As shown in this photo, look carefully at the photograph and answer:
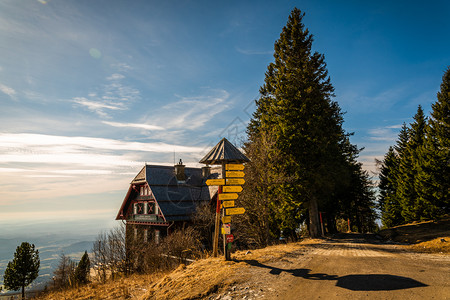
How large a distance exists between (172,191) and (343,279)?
24.2 m

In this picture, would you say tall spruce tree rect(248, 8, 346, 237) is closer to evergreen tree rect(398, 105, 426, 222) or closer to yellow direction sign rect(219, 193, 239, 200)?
yellow direction sign rect(219, 193, 239, 200)

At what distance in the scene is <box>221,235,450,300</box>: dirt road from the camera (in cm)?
594

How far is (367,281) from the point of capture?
6.74 m

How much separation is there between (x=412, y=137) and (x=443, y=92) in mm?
6266

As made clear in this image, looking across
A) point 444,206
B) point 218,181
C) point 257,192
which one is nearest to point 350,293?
point 218,181

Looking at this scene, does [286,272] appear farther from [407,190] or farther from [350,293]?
[407,190]

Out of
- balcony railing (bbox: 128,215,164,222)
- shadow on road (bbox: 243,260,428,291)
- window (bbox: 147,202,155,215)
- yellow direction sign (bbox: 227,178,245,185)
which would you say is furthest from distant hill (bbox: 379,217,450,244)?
window (bbox: 147,202,155,215)

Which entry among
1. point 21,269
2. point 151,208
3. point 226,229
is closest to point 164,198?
point 151,208

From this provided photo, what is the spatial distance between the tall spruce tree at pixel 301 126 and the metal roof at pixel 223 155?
743 centimetres

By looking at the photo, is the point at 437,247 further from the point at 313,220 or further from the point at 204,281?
the point at 204,281

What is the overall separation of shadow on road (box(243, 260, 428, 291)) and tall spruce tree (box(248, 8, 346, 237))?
29.6ft

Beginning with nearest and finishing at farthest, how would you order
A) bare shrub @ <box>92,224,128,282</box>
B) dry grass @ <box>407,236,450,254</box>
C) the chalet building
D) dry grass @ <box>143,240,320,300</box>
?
dry grass @ <box>143,240,320,300</box>, dry grass @ <box>407,236,450,254</box>, bare shrub @ <box>92,224,128,282</box>, the chalet building

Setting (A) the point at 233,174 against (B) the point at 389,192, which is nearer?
(A) the point at 233,174

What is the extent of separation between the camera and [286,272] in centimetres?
793
